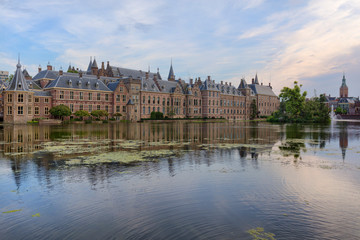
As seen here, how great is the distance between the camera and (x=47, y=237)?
18.7 ft

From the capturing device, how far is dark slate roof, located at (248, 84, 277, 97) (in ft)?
418

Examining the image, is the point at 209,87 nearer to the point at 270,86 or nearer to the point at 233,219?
the point at 270,86

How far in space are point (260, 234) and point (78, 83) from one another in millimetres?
71439

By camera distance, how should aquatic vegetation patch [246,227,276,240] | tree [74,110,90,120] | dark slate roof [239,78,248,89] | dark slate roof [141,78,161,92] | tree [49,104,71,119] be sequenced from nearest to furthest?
aquatic vegetation patch [246,227,276,240] → tree [49,104,71,119] → tree [74,110,90,120] → dark slate roof [141,78,161,92] → dark slate roof [239,78,248,89]

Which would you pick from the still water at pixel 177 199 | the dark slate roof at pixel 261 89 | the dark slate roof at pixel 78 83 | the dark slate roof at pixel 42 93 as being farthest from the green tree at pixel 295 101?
the still water at pixel 177 199

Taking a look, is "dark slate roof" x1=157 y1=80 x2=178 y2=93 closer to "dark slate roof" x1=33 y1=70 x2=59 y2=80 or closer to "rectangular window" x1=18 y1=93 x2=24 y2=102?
"dark slate roof" x1=33 y1=70 x2=59 y2=80

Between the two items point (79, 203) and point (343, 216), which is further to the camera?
point (79, 203)

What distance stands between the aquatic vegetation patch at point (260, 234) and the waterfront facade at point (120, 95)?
63.2 metres

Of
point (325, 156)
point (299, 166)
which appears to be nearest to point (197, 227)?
point (299, 166)

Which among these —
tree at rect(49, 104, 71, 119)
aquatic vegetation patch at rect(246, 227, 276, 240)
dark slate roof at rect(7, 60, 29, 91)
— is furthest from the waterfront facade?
aquatic vegetation patch at rect(246, 227, 276, 240)

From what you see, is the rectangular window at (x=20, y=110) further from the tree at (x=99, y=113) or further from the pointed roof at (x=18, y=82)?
the tree at (x=99, y=113)

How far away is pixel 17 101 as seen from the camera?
58.8 meters

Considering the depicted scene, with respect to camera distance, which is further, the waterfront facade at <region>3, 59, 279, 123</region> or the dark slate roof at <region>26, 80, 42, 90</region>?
the dark slate roof at <region>26, 80, 42, 90</region>

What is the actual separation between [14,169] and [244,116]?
368 ft
